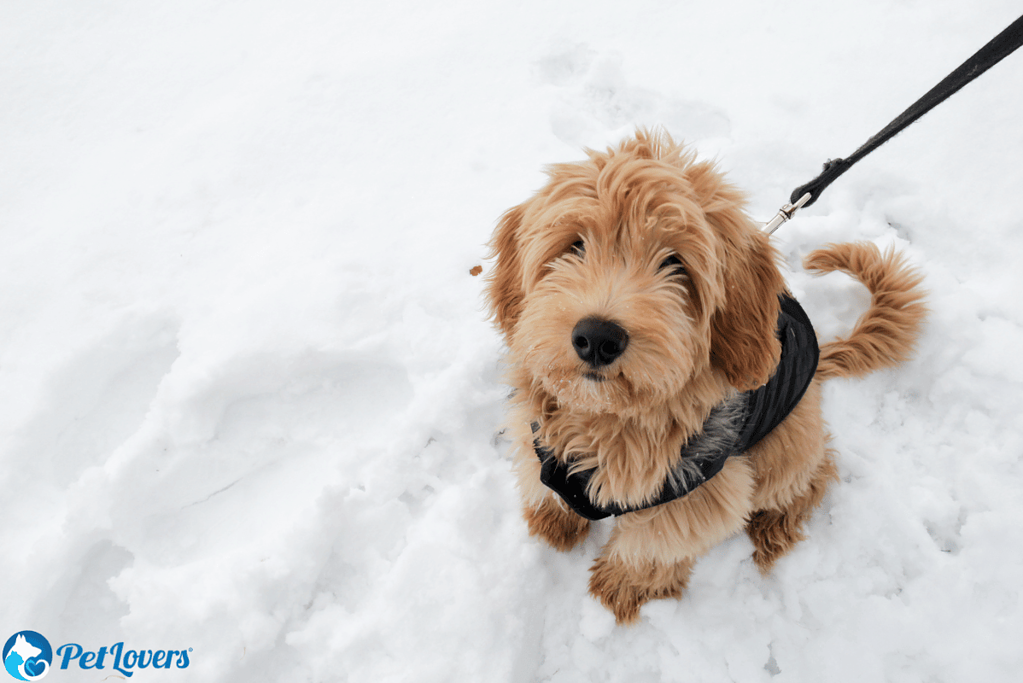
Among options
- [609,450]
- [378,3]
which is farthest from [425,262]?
[378,3]

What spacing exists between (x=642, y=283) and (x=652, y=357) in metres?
0.21

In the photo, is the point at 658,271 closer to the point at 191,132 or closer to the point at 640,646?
the point at 640,646

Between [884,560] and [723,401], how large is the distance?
132cm

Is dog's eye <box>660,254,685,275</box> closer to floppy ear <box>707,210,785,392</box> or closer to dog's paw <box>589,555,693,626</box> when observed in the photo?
floppy ear <box>707,210,785,392</box>

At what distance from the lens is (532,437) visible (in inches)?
82.2

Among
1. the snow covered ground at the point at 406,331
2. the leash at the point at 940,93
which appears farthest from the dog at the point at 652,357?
the leash at the point at 940,93

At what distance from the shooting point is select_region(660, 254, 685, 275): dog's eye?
155 cm

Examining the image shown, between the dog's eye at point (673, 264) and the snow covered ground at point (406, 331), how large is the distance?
1.30m

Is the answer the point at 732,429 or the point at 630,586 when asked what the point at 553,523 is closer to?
the point at 630,586

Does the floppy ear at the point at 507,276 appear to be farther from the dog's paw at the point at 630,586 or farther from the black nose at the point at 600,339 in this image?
the dog's paw at the point at 630,586

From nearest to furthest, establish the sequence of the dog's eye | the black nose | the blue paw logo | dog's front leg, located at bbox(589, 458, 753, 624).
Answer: the black nose < the dog's eye < dog's front leg, located at bbox(589, 458, 753, 624) < the blue paw logo

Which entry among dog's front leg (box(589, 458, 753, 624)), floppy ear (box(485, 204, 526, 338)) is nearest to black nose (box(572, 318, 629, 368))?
floppy ear (box(485, 204, 526, 338))

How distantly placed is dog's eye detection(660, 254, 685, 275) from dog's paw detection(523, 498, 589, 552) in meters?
1.22

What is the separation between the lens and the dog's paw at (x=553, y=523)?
242 centimetres
